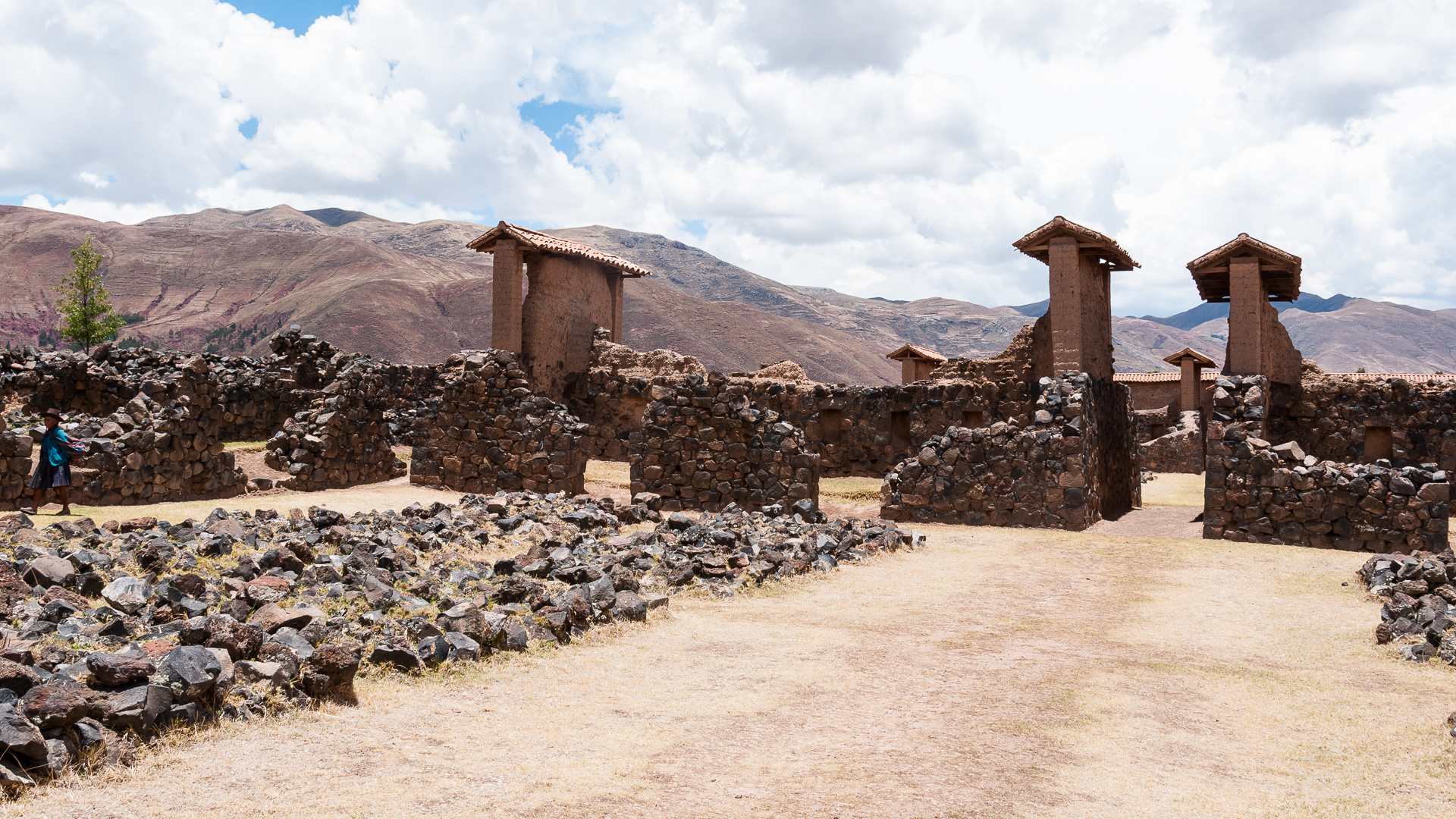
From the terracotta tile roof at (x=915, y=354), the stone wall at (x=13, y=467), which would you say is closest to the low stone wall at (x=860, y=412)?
the stone wall at (x=13, y=467)

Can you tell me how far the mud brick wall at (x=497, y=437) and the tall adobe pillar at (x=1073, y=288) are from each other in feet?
34.6

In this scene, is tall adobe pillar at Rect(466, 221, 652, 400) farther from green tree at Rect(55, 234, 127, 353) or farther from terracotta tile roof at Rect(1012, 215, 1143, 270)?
green tree at Rect(55, 234, 127, 353)

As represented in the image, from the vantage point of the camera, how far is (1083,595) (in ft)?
33.0

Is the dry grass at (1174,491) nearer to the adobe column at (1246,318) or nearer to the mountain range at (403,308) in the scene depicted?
the adobe column at (1246,318)

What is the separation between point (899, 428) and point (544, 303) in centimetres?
1158

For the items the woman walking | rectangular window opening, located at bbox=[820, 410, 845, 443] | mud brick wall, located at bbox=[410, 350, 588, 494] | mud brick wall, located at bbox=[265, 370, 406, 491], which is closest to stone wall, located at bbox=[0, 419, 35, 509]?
the woman walking

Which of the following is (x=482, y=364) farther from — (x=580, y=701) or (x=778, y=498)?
(x=580, y=701)

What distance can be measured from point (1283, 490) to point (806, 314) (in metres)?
149

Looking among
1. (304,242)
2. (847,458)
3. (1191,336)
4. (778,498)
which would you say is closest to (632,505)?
(778,498)

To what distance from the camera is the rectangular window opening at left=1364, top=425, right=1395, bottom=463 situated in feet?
66.2

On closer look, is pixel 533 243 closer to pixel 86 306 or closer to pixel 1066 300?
pixel 1066 300

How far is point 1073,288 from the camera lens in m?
20.6

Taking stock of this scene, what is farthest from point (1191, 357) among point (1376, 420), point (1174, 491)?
point (1376, 420)

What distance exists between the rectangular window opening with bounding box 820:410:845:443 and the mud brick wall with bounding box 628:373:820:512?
948cm
